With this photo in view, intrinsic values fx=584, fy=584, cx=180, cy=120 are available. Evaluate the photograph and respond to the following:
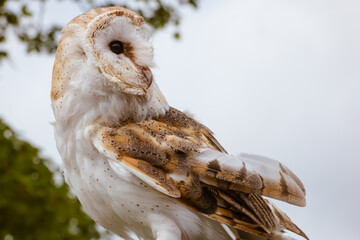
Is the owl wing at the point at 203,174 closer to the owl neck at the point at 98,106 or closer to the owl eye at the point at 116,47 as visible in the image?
the owl neck at the point at 98,106

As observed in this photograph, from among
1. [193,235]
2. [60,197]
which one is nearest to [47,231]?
[60,197]

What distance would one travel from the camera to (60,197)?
14.5ft

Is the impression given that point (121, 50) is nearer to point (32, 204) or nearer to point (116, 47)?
point (116, 47)

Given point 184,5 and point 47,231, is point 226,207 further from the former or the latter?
point 184,5

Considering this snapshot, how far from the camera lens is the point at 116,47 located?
7.16ft

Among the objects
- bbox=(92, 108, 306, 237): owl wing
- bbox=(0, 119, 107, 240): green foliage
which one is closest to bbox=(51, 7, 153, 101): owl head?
bbox=(92, 108, 306, 237): owl wing

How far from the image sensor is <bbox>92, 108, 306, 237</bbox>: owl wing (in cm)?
200

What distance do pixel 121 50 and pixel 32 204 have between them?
2.50 metres

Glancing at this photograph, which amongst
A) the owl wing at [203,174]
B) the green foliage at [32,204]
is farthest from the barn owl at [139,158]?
the green foliage at [32,204]

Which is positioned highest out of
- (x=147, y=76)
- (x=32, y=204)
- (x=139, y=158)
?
(x=147, y=76)

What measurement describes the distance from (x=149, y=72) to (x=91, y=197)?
0.51 m

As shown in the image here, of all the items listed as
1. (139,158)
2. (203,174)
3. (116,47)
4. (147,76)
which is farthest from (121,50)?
(203,174)

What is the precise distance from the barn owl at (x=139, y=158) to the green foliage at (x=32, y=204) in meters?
2.17

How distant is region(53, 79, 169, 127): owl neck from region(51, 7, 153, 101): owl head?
39 millimetres
